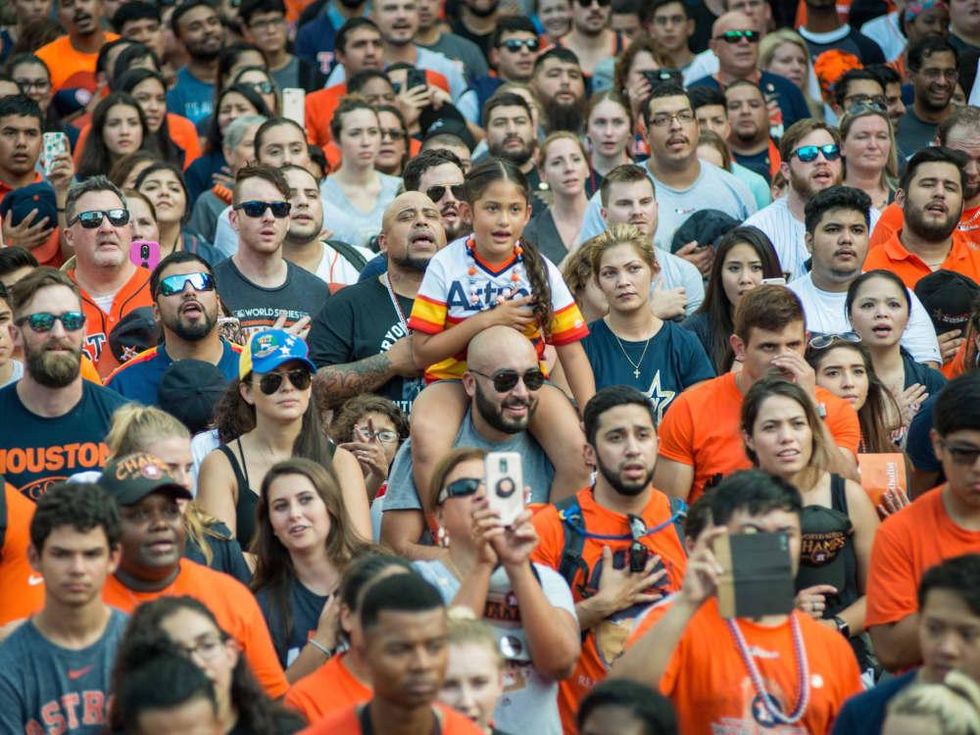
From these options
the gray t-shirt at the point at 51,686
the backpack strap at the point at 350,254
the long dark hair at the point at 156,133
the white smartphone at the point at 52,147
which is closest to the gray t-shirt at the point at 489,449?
the gray t-shirt at the point at 51,686

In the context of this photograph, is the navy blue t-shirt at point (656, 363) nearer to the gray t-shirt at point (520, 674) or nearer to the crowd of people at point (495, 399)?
the crowd of people at point (495, 399)

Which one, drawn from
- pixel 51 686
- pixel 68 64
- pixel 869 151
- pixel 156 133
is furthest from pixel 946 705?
pixel 68 64

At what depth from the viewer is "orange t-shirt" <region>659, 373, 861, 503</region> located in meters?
8.09

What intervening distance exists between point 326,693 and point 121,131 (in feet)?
23.6

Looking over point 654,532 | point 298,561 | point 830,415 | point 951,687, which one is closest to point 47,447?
point 298,561

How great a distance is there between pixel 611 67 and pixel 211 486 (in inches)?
308

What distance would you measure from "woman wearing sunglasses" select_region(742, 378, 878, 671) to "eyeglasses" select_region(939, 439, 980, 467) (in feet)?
2.85

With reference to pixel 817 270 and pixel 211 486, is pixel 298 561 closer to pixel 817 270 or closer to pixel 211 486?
pixel 211 486

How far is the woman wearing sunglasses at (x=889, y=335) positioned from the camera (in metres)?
9.20

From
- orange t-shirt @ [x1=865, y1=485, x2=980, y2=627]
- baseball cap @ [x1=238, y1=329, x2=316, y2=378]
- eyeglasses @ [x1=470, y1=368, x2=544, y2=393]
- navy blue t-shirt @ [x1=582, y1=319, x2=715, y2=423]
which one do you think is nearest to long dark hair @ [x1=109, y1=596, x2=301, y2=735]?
orange t-shirt @ [x1=865, y1=485, x2=980, y2=627]

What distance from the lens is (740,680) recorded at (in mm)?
6012

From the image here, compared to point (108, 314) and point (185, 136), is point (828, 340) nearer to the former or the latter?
point (108, 314)

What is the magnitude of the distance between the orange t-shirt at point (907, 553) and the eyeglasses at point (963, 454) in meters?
0.20

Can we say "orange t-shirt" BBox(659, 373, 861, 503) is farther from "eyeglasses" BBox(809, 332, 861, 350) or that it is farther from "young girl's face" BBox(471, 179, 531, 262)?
"young girl's face" BBox(471, 179, 531, 262)
